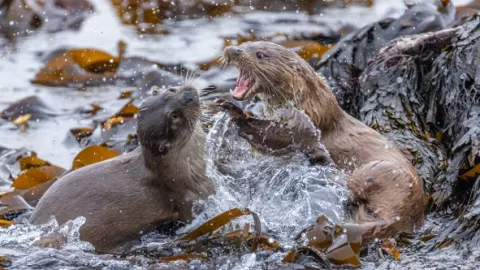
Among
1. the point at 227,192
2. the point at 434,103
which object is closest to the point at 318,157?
the point at 227,192

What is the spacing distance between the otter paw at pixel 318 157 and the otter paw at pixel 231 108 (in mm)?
393

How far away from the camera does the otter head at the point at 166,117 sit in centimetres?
514

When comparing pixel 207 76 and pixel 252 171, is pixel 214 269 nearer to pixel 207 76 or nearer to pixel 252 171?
pixel 252 171

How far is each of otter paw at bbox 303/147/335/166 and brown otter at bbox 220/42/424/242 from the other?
0.09 meters

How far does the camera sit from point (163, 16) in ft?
33.1

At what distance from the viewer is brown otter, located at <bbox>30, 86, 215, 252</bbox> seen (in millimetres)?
5117

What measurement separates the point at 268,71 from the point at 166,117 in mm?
613

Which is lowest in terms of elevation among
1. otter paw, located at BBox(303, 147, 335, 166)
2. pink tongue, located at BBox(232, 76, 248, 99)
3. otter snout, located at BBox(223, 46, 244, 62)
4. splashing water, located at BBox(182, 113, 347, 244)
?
splashing water, located at BBox(182, 113, 347, 244)

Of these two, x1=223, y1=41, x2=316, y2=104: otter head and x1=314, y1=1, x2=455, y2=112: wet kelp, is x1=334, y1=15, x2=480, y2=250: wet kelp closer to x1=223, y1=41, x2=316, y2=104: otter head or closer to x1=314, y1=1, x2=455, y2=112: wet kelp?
x1=314, y1=1, x2=455, y2=112: wet kelp

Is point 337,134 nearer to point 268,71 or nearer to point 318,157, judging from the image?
point 318,157

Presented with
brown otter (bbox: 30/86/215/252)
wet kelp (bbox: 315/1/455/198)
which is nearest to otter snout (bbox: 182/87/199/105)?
brown otter (bbox: 30/86/215/252)

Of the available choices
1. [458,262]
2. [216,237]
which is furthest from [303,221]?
[458,262]

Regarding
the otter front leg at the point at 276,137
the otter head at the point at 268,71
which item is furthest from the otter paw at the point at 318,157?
the otter head at the point at 268,71

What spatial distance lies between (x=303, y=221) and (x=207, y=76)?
2.99 meters
